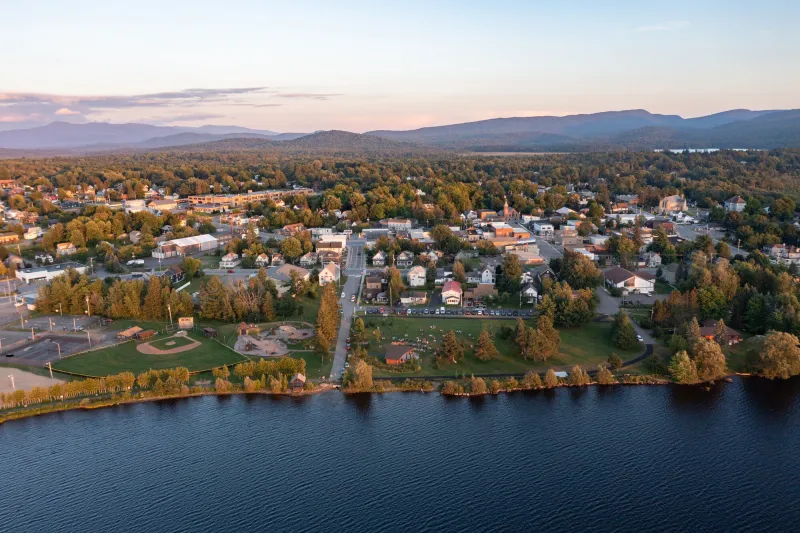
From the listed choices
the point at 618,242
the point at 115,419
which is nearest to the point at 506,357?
the point at 115,419

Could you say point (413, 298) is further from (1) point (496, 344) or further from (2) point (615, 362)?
(2) point (615, 362)

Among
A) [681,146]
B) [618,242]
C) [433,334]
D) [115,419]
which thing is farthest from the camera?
[681,146]

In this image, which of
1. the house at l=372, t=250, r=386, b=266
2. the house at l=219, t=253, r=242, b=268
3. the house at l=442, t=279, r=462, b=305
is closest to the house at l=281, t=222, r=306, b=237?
the house at l=219, t=253, r=242, b=268

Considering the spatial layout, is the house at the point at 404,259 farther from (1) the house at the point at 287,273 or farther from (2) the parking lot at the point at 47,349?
(2) the parking lot at the point at 47,349

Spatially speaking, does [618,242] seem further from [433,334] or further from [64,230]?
[64,230]

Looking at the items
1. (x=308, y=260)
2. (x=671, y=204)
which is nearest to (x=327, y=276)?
(x=308, y=260)

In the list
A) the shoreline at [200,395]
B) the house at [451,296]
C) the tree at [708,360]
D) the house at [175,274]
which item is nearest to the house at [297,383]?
the shoreline at [200,395]
